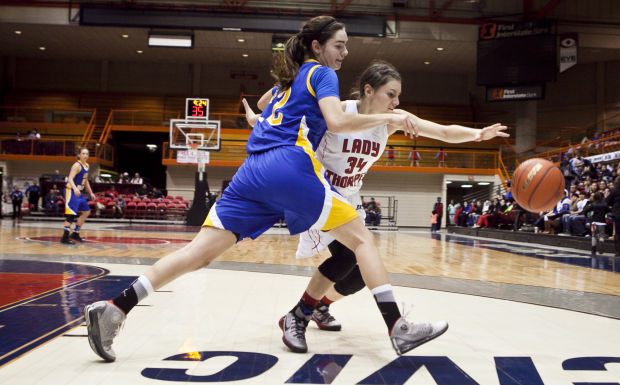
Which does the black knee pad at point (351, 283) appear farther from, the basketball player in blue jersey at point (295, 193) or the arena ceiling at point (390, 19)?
the arena ceiling at point (390, 19)

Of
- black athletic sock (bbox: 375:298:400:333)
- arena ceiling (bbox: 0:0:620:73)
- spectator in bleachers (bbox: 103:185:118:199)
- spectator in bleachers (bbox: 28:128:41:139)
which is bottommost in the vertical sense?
black athletic sock (bbox: 375:298:400:333)

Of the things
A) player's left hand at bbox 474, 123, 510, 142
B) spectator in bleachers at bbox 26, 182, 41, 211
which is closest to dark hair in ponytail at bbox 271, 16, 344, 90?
player's left hand at bbox 474, 123, 510, 142

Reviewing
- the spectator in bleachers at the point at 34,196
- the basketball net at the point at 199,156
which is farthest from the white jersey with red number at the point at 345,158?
the spectator in bleachers at the point at 34,196

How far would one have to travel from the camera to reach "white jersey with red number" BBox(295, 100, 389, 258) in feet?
7.77

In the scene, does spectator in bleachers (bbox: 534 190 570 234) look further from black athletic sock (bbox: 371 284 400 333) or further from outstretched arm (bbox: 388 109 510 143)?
black athletic sock (bbox: 371 284 400 333)

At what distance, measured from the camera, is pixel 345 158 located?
2.39 metres

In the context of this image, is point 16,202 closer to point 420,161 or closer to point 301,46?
point 420,161

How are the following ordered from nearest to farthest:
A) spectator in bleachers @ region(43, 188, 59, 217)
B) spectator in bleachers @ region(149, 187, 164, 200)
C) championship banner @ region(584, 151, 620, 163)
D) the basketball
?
the basketball → championship banner @ region(584, 151, 620, 163) → spectator in bleachers @ region(43, 188, 59, 217) → spectator in bleachers @ region(149, 187, 164, 200)

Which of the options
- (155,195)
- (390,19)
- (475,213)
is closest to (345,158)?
(475,213)

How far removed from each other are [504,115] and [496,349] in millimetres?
23950

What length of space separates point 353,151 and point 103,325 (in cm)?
133

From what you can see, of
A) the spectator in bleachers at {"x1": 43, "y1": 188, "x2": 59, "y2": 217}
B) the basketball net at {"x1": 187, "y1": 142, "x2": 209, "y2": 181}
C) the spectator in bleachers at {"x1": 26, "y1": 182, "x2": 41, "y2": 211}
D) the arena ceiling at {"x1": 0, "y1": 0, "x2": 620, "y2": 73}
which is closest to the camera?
the basketball net at {"x1": 187, "y1": 142, "x2": 209, "y2": 181}

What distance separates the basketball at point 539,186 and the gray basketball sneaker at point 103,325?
710 cm

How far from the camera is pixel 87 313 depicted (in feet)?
6.65
